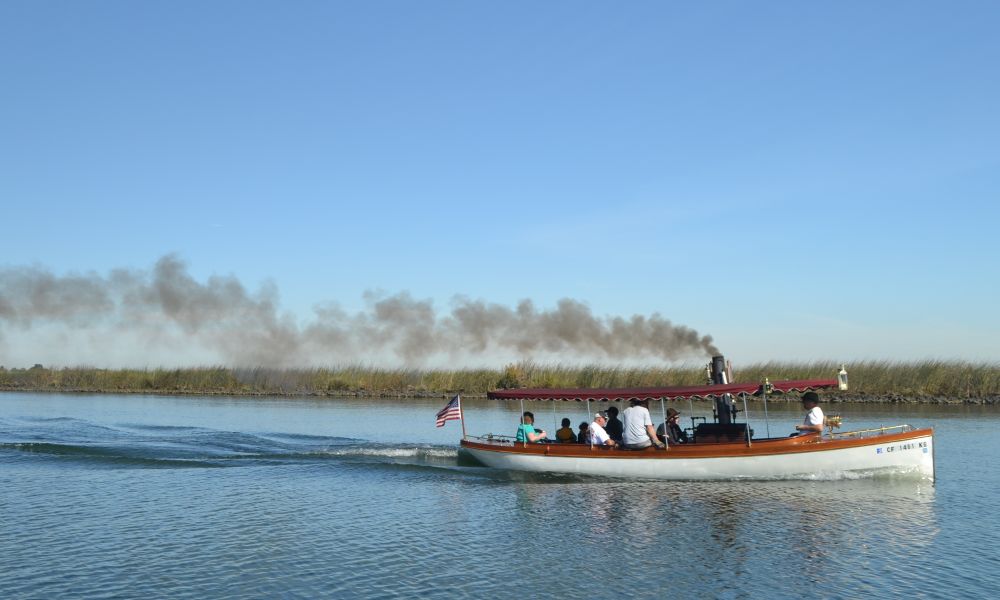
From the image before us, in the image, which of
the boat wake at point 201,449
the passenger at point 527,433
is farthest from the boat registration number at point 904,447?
the boat wake at point 201,449

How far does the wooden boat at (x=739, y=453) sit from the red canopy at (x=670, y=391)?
1.1 inches

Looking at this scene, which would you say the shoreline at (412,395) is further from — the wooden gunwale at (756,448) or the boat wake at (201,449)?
the boat wake at (201,449)

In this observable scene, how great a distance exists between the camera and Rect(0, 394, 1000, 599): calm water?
41.1ft

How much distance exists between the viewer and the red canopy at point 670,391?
21328 millimetres

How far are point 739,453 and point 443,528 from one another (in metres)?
9.15

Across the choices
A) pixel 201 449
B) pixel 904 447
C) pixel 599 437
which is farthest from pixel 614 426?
pixel 201 449

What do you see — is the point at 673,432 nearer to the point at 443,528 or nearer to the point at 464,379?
the point at 443,528

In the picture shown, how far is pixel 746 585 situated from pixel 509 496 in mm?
9018

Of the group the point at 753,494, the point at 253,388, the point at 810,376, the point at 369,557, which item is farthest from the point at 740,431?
the point at 253,388

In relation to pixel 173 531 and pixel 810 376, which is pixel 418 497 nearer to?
pixel 173 531

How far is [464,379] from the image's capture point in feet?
186

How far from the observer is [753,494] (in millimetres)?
19688

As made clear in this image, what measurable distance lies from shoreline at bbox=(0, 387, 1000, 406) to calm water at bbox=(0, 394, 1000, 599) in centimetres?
1626

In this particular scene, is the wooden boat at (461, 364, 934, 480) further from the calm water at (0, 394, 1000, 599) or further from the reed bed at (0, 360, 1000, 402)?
the reed bed at (0, 360, 1000, 402)
